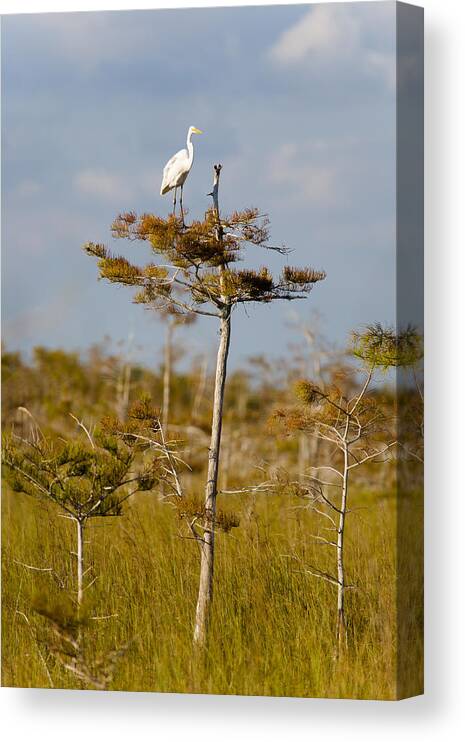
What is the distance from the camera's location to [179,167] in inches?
228

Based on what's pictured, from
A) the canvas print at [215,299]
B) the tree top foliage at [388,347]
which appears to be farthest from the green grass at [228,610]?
the tree top foliage at [388,347]

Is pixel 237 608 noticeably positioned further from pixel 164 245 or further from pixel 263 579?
pixel 164 245

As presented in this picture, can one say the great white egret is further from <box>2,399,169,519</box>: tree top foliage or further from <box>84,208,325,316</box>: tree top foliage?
<box>2,399,169,519</box>: tree top foliage

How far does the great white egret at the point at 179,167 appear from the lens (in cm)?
577

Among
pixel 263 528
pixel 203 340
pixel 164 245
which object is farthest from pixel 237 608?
pixel 203 340

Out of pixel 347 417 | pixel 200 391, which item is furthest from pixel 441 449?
pixel 200 391

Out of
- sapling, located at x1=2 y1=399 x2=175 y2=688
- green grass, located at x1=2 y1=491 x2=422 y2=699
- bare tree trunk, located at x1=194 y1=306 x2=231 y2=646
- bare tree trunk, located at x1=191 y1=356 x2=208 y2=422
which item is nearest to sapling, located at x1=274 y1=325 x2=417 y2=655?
green grass, located at x1=2 y1=491 x2=422 y2=699

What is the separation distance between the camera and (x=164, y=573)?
6.08 m

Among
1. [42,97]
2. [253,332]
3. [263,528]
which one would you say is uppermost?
[42,97]

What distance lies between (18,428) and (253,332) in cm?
361

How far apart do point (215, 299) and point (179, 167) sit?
2.00ft

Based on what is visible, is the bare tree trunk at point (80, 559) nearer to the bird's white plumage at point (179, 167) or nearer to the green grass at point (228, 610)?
the green grass at point (228, 610)

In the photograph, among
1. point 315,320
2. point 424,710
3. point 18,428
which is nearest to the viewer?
point 424,710

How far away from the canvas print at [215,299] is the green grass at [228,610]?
0.01 m
